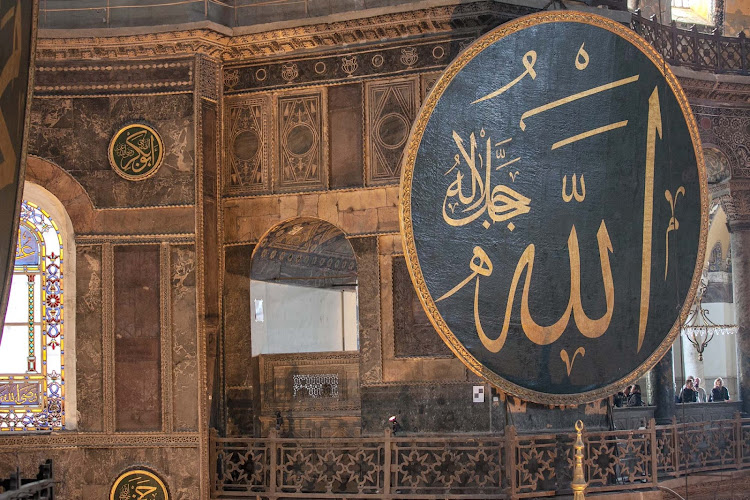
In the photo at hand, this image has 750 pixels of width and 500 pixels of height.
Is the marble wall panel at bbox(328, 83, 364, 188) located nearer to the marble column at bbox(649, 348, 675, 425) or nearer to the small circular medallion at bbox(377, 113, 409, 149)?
the small circular medallion at bbox(377, 113, 409, 149)

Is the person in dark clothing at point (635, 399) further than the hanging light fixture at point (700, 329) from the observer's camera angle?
No

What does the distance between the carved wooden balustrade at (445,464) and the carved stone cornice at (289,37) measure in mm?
3392

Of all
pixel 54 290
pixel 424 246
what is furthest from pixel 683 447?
pixel 54 290

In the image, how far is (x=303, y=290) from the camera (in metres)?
12.0

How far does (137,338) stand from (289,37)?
9.64 feet

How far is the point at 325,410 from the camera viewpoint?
10.1 meters

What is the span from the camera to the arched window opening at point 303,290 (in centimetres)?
999

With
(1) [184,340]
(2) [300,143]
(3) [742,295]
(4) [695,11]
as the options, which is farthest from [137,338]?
(4) [695,11]

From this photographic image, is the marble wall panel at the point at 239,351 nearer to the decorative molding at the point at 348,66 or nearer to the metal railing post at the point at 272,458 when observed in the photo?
the metal railing post at the point at 272,458

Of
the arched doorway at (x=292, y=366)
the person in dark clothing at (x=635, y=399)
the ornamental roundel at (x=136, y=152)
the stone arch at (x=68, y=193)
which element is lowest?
the person in dark clothing at (x=635, y=399)

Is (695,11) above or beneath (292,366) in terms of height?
above

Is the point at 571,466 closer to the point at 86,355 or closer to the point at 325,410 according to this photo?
the point at 325,410

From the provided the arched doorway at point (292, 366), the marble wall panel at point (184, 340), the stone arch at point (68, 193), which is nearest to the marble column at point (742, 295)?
the arched doorway at point (292, 366)

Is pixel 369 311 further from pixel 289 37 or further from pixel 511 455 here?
pixel 289 37
